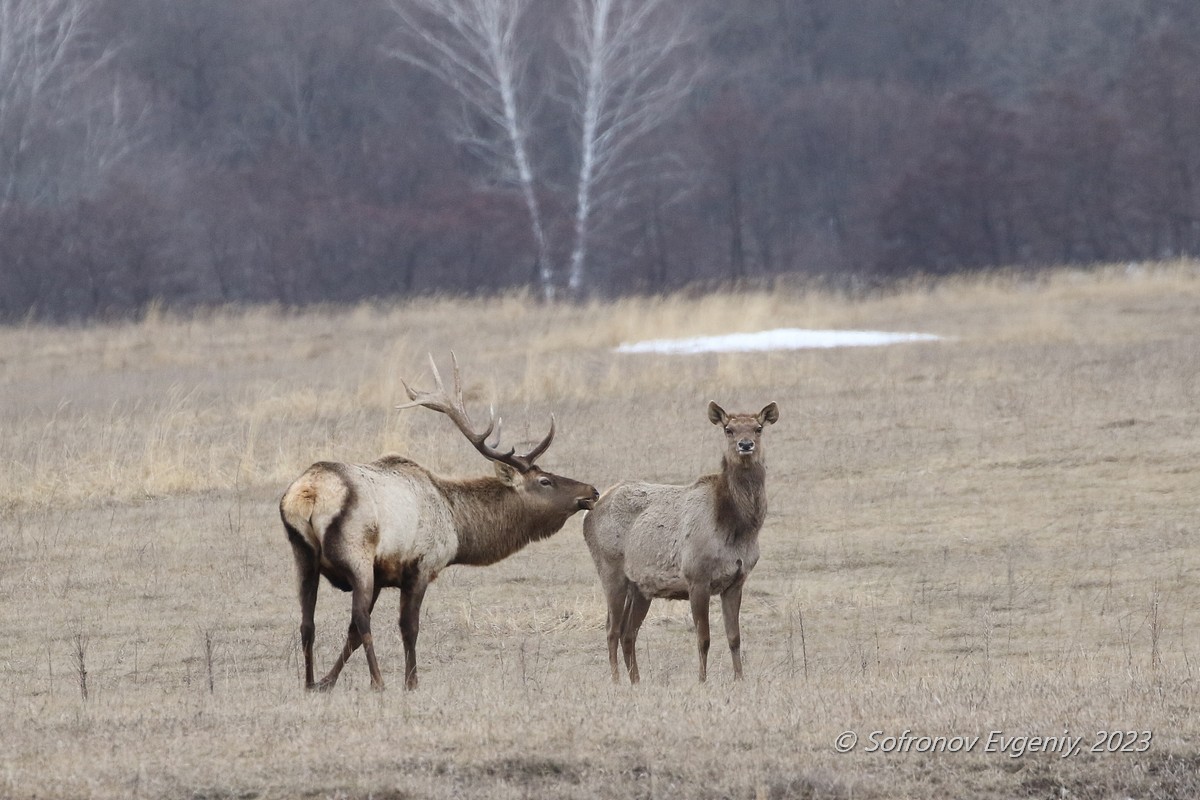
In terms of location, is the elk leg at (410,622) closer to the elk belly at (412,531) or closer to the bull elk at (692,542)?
the elk belly at (412,531)

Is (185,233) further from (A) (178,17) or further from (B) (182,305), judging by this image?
(A) (178,17)

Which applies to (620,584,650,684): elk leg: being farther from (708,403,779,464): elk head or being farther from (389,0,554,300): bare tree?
(389,0,554,300): bare tree

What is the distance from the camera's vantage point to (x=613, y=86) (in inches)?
1774

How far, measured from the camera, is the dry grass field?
6852mm

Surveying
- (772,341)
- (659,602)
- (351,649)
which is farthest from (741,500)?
(772,341)

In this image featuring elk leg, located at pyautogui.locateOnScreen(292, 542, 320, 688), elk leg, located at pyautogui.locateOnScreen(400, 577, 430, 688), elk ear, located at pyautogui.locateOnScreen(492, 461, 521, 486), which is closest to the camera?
elk leg, located at pyautogui.locateOnScreen(292, 542, 320, 688)

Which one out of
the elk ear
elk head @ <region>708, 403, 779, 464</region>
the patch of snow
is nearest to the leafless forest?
the patch of snow

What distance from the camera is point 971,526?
44.9 feet

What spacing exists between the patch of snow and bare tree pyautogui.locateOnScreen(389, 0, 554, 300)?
1503 cm

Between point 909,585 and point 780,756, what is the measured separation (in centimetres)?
530

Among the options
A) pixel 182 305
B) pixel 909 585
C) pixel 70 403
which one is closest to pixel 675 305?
pixel 70 403

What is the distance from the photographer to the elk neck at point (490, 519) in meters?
9.80

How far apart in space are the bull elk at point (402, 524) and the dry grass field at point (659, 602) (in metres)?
0.46

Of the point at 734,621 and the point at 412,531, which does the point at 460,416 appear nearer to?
the point at 412,531
